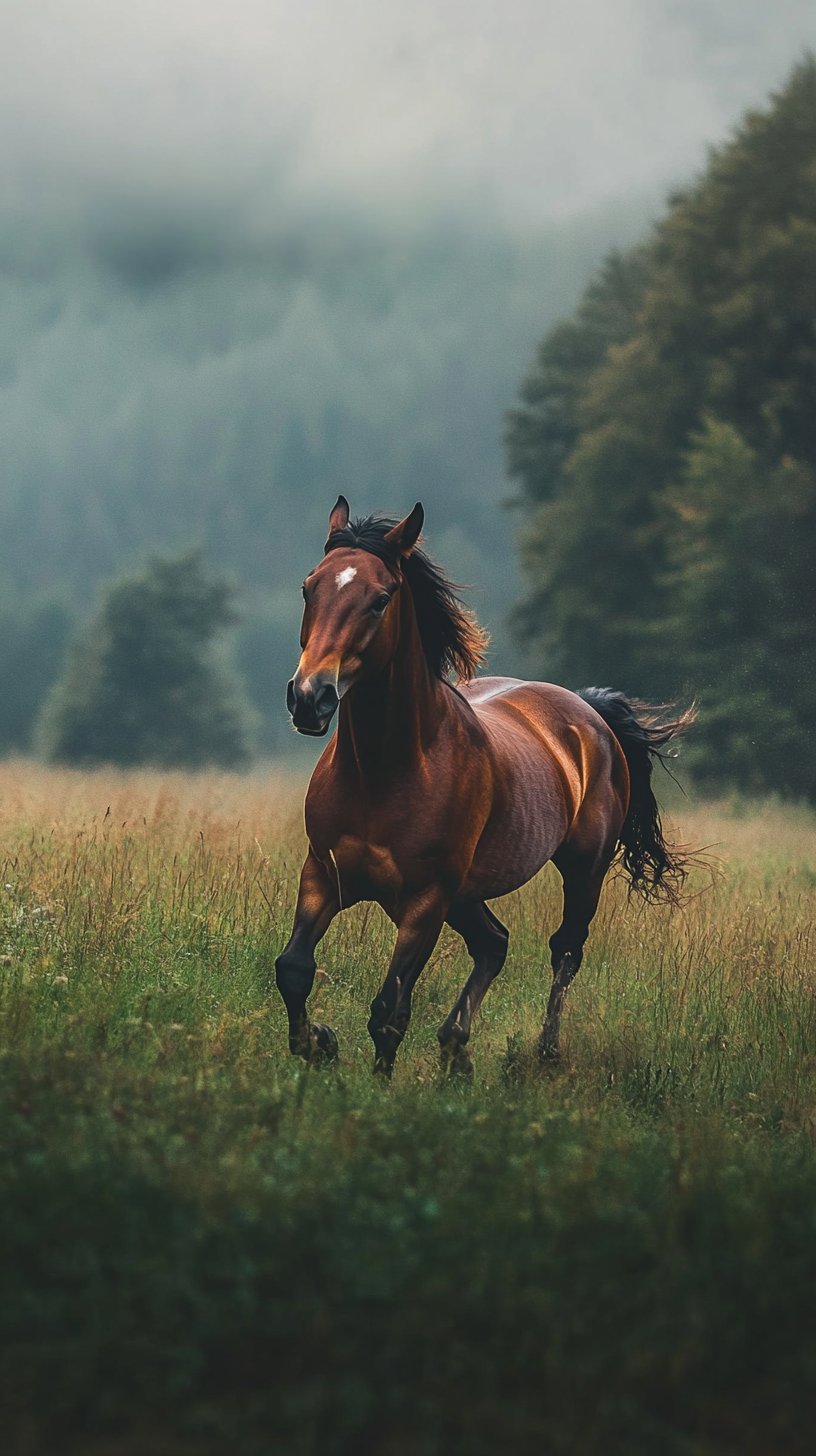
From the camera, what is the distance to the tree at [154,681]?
5601 centimetres

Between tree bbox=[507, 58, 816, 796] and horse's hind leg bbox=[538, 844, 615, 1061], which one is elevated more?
tree bbox=[507, 58, 816, 796]

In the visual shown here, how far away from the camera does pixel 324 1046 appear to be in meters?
6.36

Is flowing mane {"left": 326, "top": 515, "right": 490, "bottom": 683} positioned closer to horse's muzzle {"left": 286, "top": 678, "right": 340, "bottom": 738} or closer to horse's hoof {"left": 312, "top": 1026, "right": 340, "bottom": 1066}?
horse's muzzle {"left": 286, "top": 678, "right": 340, "bottom": 738}

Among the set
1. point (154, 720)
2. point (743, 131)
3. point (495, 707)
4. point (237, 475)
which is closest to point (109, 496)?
point (237, 475)

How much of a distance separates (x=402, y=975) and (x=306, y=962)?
1.38 ft

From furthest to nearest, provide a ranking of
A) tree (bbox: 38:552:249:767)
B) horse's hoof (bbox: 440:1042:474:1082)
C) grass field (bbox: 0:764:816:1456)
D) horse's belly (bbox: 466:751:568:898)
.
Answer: tree (bbox: 38:552:249:767), horse's belly (bbox: 466:751:568:898), horse's hoof (bbox: 440:1042:474:1082), grass field (bbox: 0:764:816:1456)

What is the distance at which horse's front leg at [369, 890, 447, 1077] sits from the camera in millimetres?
6289

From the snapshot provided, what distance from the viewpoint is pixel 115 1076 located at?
5.14 metres

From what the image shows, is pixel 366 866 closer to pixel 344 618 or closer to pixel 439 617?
pixel 344 618

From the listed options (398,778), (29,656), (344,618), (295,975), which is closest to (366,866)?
(398,778)

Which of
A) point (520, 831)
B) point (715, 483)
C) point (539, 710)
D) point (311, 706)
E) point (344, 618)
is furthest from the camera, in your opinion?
point (715, 483)

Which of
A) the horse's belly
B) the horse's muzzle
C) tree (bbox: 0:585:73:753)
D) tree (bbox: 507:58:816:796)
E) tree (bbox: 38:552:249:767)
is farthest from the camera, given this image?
tree (bbox: 0:585:73:753)

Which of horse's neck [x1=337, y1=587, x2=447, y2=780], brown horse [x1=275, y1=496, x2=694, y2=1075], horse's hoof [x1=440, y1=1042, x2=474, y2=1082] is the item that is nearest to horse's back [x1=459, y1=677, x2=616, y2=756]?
brown horse [x1=275, y1=496, x2=694, y2=1075]

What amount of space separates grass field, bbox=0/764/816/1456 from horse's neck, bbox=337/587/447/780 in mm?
1263
